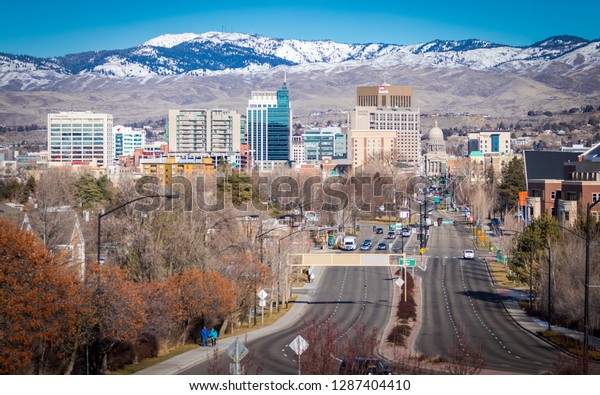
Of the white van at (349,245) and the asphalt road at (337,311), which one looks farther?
the white van at (349,245)

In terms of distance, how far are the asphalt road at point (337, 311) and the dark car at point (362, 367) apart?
1365mm

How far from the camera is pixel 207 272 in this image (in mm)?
32750

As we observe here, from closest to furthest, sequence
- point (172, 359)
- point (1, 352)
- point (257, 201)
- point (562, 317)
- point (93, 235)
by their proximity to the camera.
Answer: point (1, 352) < point (172, 359) < point (562, 317) < point (93, 235) < point (257, 201)

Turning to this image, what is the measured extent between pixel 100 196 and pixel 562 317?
56.2 m

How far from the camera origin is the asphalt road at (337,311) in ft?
73.6

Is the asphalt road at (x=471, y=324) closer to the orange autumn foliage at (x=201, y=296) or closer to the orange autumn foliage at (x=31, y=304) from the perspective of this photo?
the orange autumn foliage at (x=201, y=296)

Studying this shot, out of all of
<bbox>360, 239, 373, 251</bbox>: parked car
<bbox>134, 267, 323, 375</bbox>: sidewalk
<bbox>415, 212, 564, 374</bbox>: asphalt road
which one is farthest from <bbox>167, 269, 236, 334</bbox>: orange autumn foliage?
<bbox>360, 239, 373, 251</bbox>: parked car

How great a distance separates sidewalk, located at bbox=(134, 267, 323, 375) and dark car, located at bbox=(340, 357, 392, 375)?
3.34 m

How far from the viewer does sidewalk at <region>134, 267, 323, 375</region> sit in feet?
72.3

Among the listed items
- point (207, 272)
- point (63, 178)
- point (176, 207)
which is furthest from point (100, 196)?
point (207, 272)

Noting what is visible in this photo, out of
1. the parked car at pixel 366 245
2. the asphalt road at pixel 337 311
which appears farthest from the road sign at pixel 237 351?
the parked car at pixel 366 245

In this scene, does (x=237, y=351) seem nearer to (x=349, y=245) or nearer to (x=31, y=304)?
(x=31, y=304)

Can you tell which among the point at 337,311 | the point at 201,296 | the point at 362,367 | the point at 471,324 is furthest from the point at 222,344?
the point at 362,367

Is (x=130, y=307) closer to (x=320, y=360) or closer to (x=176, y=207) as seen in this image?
(x=320, y=360)
